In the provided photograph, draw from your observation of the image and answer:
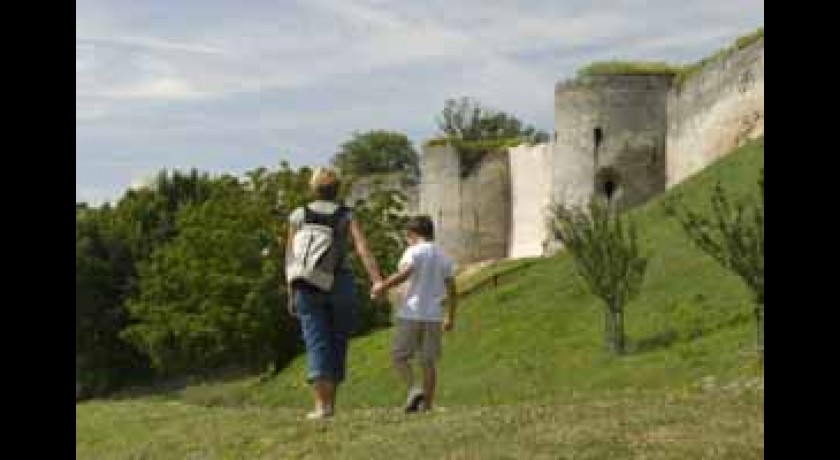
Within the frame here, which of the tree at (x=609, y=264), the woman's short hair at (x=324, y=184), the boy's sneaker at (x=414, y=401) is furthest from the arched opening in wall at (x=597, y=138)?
the woman's short hair at (x=324, y=184)

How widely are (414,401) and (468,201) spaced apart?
42336 millimetres

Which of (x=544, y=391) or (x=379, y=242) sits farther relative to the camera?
(x=379, y=242)

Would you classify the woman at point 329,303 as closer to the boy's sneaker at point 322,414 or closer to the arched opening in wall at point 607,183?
the boy's sneaker at point 322,414

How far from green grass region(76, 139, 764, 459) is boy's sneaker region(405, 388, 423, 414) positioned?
111mm

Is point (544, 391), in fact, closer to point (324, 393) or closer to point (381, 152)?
point (324, 393)

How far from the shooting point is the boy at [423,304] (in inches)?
426

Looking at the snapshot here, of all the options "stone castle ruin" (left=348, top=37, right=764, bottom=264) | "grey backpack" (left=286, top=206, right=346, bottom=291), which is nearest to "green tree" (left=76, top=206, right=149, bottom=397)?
"stone castle ruin" (left=348, top=37, right=764, bottom=264)

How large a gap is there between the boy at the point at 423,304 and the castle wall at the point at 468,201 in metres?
41.5

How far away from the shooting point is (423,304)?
1091cm

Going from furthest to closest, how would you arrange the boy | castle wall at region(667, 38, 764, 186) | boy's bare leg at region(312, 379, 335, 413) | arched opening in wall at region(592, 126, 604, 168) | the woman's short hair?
arched opening in wall at region(592, 126, 604, 168)
castle wall at region(667, 38, 764, 186)
the boy
boy's bare leg at region(312, 379, 335, 413)
the woman's short hair

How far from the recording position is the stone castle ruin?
36.5 meters

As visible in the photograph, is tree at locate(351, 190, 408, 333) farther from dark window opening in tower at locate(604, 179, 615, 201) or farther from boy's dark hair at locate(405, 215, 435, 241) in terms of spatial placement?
boy's dark hair at locate(405, 215, 435, 241)

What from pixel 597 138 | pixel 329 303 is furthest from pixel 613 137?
pixel 329 303
